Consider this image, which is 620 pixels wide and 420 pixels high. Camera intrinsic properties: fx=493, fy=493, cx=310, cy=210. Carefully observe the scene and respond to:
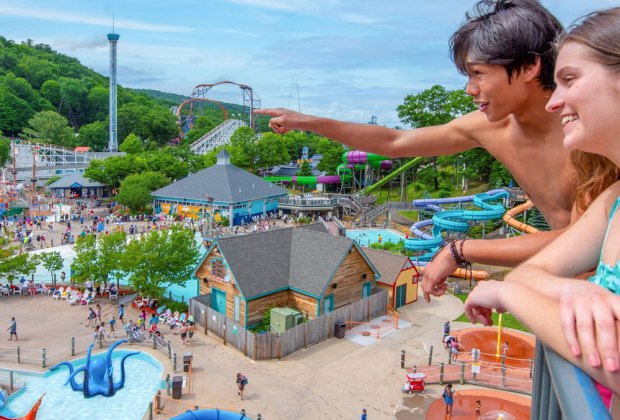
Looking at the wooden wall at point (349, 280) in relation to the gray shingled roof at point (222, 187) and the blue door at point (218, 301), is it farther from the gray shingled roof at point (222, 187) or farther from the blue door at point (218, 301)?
the gray shingled roof at point (222, 187)

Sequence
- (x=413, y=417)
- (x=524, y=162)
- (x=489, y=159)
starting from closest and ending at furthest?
(x=524, y=162)
(x=413, y=417)
(x=489, y=159)

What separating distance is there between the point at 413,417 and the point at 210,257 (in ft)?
34.2

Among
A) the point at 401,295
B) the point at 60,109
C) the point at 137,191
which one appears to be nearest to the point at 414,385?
the point at 401,295

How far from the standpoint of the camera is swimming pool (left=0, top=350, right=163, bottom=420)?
1393 cm

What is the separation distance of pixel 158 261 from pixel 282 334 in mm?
Result: 7358

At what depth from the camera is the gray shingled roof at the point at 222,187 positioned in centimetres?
4334

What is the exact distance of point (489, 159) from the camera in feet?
161

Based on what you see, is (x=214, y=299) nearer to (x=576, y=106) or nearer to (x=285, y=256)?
(x=285, y=256)

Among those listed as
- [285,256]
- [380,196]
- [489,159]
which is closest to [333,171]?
[380,196]

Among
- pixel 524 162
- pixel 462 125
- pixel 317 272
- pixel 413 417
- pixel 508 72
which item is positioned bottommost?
pixel 413 417

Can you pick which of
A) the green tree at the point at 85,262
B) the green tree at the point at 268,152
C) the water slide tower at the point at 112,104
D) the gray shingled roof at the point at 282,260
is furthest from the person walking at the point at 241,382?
the water slide tower at the point at 112,104

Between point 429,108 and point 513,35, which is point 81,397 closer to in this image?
point 513,35

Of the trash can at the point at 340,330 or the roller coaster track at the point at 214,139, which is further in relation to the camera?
the roller coaster track at the point at 214,139

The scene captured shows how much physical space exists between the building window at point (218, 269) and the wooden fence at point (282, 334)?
3.87 feet
